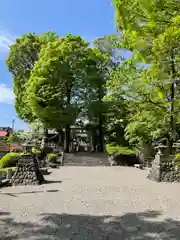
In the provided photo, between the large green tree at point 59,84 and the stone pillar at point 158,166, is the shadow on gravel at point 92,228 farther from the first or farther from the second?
the large green tree at point 59,84

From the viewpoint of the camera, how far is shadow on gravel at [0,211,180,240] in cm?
440

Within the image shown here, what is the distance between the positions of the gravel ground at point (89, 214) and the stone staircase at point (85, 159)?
47.3 ft

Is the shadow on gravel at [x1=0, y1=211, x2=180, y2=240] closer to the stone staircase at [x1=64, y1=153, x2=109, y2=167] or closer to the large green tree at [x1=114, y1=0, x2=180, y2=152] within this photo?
the large green tree at [x1=114, y1=0, x2=180, y2=152]

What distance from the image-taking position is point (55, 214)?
18.9 feet

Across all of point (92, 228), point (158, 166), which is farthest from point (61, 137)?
point (92, 228)

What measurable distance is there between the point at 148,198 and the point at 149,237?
321 cm

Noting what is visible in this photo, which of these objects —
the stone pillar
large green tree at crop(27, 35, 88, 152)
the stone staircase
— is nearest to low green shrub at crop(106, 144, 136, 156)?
the stone staircase

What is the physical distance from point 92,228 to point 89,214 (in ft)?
A: 3.05

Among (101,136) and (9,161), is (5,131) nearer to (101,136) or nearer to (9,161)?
(101,136)

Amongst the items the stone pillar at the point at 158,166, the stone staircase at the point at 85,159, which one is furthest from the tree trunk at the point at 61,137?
the stone pillar at the point at 158,166

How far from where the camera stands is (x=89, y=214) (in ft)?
18.9

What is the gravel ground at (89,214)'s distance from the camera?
14.9ft

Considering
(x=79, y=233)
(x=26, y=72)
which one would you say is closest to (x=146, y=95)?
(x=79, y=233)

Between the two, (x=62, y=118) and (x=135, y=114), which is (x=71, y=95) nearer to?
(x=62, y=118)
